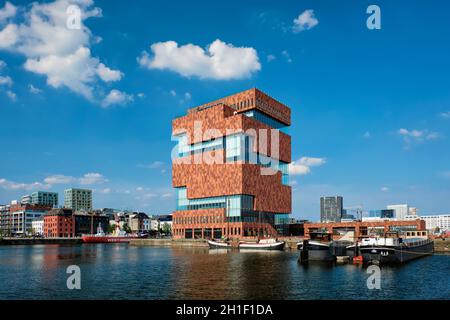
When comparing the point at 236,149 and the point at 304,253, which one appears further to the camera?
the point at 236,149

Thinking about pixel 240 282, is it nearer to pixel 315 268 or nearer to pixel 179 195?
pixel 315 268

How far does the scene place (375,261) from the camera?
7175 cm

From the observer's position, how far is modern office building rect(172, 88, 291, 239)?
6609 inches

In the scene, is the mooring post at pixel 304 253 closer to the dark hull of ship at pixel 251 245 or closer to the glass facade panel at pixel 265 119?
the dark hull of ship at pixel 251 245

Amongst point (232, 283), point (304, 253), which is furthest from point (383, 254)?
point (232, 283)

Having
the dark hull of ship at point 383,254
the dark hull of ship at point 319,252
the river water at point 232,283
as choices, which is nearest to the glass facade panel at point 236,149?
the dark hull of ship at point 319,252

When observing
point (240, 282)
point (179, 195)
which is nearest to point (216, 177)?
point (179, 195)

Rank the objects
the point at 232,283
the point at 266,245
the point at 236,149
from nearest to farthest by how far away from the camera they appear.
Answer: the point at 232,283
the point at 266,245
the point at 236,149

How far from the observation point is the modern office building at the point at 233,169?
16788cm

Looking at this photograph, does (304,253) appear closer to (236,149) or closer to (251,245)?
(251,245)

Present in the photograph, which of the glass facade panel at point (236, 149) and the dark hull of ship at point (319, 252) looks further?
the glass facade panel at point (236, 149)

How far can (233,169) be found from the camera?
167 m

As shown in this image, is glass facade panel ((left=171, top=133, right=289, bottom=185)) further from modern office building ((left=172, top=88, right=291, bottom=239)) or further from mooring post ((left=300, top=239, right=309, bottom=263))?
mooring post ((left=300, top=239, right=309, bottom=263))
